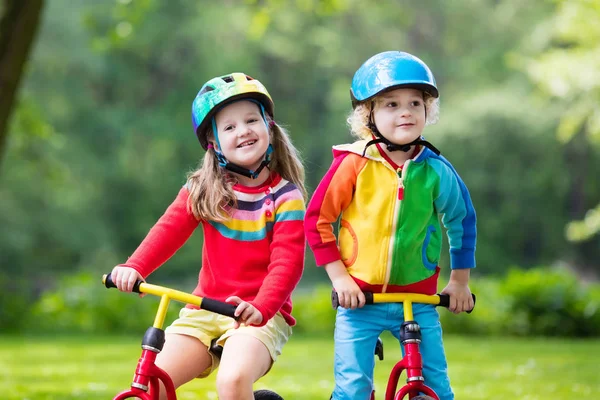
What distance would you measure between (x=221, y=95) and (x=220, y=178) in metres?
0.38

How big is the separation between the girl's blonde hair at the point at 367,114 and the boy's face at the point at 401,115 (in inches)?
2.1

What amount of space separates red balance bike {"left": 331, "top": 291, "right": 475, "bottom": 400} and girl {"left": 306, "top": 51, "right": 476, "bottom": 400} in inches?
2.9

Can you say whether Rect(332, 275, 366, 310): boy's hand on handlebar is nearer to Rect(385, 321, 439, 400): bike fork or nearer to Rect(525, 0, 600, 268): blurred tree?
Rect(385, 321, 439, 400): bike fork

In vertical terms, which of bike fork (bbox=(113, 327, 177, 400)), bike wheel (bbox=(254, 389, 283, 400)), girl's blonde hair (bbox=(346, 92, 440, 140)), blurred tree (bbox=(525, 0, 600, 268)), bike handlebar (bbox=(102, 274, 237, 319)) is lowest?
bike wheel (bbox=(254, 389, 283, 400))

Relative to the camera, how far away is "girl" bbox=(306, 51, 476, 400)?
3.84m

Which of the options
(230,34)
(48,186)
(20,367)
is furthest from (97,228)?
(20,367)

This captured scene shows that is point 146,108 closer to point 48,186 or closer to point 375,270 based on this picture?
point 48,186

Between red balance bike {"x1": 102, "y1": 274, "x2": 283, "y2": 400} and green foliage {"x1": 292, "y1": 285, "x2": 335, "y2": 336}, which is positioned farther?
green foliage {"x1": 292, "y1": 285, "x2": 335, "y2": 336}

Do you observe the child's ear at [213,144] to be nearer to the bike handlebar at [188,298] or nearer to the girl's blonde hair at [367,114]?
the girl's blonde hair at [367,114]

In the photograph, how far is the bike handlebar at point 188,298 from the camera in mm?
3508

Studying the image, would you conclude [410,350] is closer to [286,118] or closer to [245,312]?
[245,312]

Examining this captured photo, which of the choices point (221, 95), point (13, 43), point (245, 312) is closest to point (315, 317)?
point (13, 43)

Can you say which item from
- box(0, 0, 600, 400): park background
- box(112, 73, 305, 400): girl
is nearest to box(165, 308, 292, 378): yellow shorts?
box(112, 73, 305, 400): girl

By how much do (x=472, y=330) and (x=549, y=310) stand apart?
1.29 metres
